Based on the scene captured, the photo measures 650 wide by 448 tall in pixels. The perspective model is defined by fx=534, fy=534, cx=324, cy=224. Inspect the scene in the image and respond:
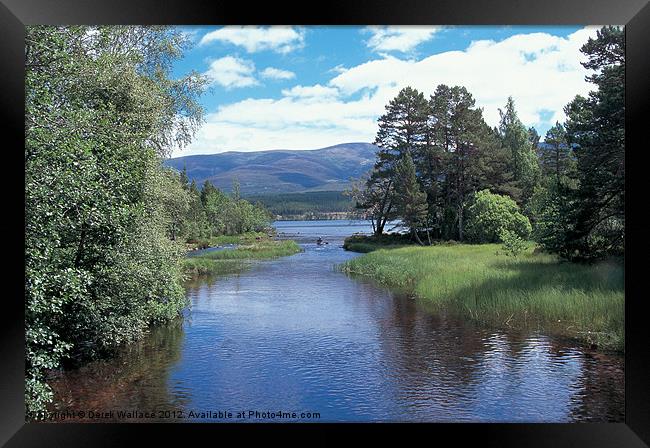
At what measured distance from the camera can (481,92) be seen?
25.9 feet

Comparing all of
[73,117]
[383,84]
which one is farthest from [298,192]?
[73,117]

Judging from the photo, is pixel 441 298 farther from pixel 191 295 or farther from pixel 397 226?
pixel 191 295

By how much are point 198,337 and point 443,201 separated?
502 centimetres

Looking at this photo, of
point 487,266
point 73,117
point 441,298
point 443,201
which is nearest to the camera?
point 73,117

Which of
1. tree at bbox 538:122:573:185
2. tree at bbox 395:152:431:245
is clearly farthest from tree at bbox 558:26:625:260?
tree at bbox 395:152:431:245

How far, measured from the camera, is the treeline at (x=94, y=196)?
4.40 metres

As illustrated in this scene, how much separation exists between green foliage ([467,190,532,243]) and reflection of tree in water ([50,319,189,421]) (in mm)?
5202

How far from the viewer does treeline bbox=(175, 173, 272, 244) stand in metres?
8.78

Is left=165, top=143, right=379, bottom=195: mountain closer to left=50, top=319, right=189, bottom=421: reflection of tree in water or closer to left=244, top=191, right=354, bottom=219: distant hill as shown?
left=244, top=191, right=354, bottom=219: distant hill

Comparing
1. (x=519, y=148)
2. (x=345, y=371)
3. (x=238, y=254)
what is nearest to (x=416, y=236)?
(x=519, y=148)

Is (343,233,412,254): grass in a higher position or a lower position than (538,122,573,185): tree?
lower
